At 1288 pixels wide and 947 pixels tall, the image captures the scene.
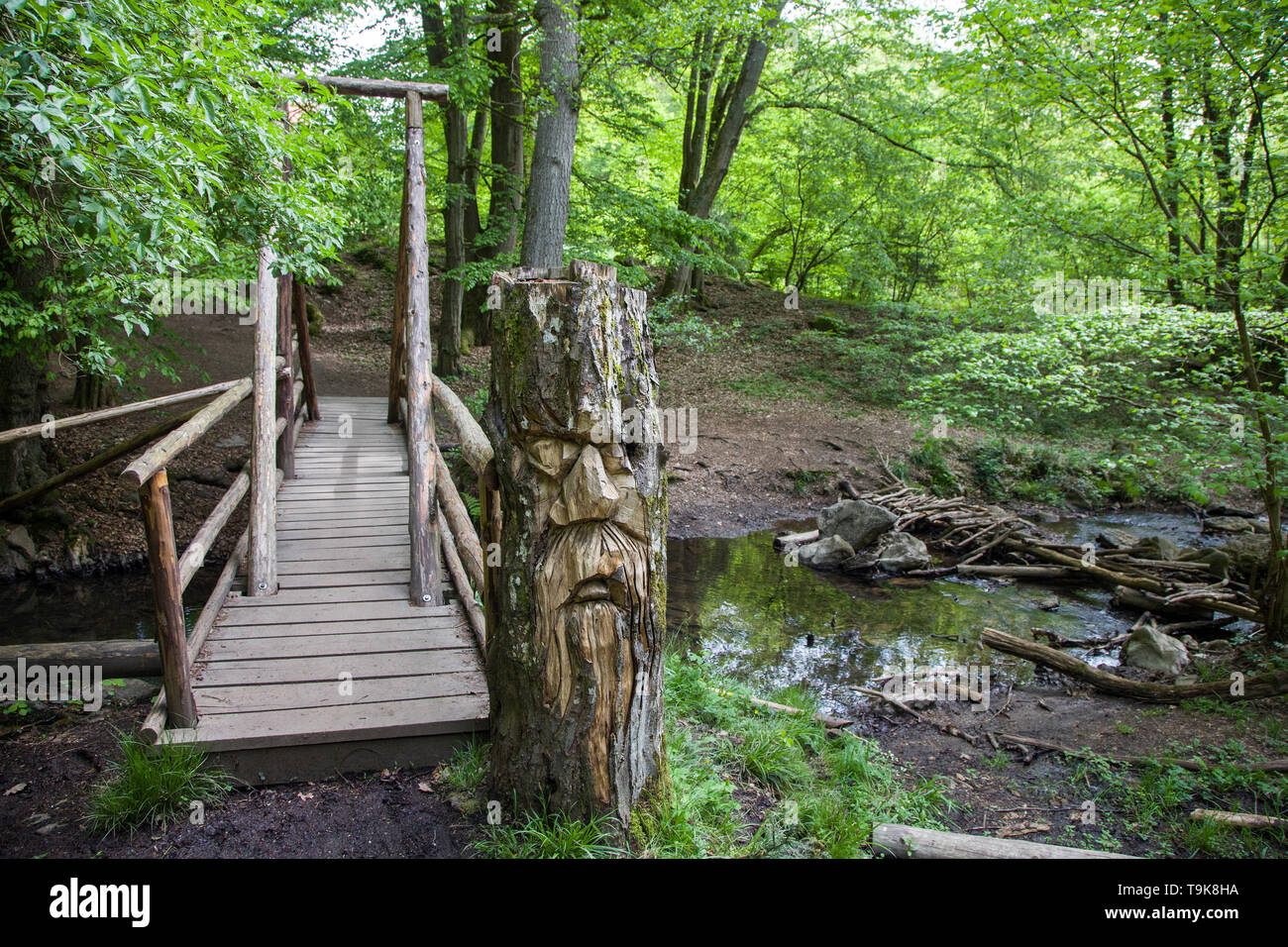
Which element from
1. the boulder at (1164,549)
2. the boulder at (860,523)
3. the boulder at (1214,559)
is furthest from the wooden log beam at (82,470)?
the boulder at (1164,549)

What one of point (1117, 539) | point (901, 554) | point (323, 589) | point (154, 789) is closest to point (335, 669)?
point (154, 789)

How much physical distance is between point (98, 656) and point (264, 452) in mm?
1529

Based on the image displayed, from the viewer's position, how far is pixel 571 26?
777 cm

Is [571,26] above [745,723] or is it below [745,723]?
above

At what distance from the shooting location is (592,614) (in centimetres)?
253

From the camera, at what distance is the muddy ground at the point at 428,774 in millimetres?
2775

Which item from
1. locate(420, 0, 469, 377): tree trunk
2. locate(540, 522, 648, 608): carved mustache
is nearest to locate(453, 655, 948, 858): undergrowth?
locate(540, 522, 648, 608): carved mustache

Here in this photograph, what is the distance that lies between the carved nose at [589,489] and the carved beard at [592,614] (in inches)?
2.3

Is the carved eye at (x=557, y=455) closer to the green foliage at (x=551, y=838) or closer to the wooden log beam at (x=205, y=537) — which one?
the green foliage at (x=551, y=838)

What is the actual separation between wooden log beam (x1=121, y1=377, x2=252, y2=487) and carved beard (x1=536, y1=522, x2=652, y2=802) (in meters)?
1.66

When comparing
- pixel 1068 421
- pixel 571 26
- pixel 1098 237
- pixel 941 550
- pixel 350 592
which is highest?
pixel 571 26

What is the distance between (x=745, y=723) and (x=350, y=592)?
2.59 metres
